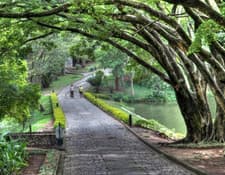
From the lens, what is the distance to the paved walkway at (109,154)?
470 inches

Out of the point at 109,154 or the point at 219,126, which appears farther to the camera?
the point at 219,126

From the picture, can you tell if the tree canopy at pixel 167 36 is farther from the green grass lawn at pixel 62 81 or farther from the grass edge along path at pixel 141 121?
the green grass lawn at pixel 62 81

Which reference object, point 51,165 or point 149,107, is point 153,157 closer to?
point 51,165

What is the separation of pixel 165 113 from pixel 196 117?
1080 inches

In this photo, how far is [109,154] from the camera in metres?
14.8

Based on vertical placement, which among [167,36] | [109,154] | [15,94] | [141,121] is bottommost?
[109,154]

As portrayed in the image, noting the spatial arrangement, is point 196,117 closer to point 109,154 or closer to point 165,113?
point 109,154

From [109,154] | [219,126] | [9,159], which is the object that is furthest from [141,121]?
[9,159]

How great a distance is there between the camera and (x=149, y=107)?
48.2 meters

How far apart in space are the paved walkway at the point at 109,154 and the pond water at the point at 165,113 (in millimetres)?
11380

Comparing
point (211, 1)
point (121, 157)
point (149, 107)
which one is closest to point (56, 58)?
point (149, 107)

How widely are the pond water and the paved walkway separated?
11.4 meters

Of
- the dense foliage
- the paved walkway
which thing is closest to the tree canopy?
the dense foliage

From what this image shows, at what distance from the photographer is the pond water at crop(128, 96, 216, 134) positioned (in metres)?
35.5
